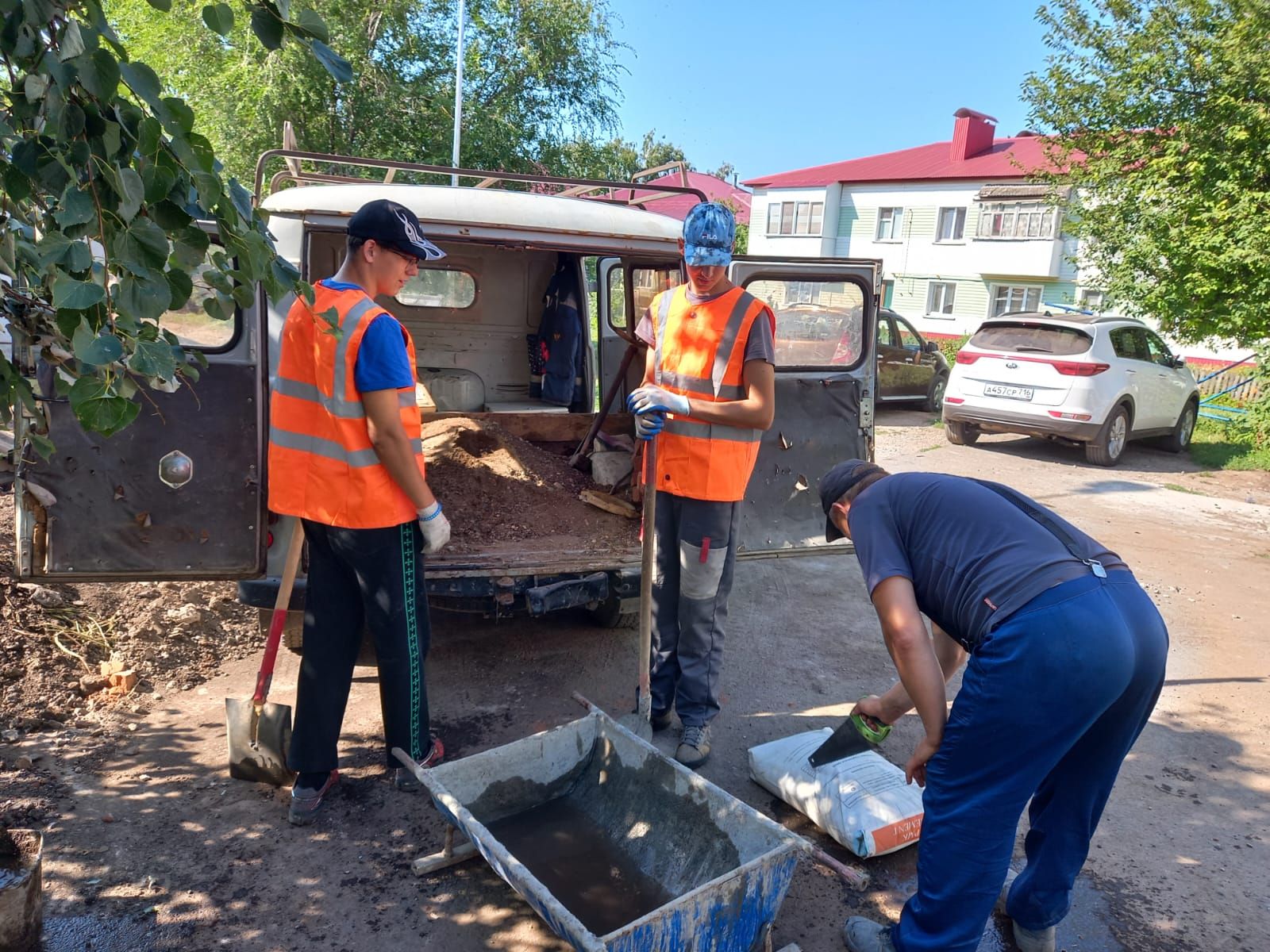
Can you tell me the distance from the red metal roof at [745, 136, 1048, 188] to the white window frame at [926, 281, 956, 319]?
340cm

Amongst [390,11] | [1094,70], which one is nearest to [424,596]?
[1094,70]

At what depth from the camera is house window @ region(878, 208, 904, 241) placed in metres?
30.3

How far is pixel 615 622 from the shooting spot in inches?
200

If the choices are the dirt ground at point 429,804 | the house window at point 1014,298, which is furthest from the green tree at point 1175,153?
the house window at point 1014,298

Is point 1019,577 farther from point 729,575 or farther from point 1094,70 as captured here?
point 1094,70

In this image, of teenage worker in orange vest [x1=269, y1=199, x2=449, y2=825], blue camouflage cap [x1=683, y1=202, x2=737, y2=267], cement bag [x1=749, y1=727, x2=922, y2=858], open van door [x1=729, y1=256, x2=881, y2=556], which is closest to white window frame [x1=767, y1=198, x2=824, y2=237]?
open van door [x1=729, y1=256, x2=881, y2=556]

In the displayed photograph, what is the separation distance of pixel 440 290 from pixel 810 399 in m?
3.56

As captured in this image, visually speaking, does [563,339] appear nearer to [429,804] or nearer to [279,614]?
[279,614]

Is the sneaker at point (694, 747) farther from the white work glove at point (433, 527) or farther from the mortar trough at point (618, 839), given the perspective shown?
the white work glove at point (433, 527)

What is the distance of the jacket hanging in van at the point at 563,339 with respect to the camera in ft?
22.5

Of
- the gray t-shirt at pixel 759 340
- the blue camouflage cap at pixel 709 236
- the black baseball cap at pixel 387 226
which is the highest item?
the blue camouflage cap at pixel 709 236

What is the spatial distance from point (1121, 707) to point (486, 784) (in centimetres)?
201

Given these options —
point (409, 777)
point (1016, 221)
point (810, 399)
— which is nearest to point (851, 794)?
point (409, 777)

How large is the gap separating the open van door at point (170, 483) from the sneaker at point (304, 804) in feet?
2.97
